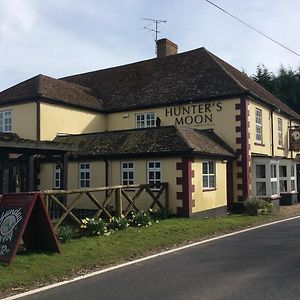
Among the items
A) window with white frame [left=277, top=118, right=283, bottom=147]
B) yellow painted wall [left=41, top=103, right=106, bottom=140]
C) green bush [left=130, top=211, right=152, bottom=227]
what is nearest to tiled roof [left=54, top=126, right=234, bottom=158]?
yellow painted wall [left=41, top=103, right=106, bottom=140]

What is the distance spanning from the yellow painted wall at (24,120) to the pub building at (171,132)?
53mm

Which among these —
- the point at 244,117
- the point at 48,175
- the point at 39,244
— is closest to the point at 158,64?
the point at 244,117

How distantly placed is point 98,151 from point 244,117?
7296 millimetres

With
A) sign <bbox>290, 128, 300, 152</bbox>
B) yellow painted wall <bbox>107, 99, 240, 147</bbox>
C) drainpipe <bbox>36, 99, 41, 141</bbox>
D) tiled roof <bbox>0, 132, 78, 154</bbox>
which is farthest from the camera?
sign <bbox>290, 128, 300, 152</bbox>

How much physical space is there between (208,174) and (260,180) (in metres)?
5.01

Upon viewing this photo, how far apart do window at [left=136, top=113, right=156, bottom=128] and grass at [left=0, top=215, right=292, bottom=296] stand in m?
9.56

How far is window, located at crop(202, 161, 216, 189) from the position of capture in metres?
19.3

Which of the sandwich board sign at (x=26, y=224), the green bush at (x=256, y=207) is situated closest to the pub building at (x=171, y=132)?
the green bush at (x=256, y=207)

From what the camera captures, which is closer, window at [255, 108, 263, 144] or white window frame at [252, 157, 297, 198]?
white window frame at [252, 157, 297, 198]

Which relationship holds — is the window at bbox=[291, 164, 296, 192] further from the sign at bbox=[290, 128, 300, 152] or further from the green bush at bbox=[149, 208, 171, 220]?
the green bush at bbox=[149, 208, 171, 220]

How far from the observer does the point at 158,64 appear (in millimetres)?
28859

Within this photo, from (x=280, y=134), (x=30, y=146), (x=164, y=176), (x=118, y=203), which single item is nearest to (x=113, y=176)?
(x=164, y=176)

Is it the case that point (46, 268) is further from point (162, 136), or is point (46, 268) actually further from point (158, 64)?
point (158, 64)

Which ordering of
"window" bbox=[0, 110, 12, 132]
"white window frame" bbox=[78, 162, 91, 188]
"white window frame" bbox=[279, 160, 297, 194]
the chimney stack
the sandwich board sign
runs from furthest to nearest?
the chimney stack
"white window frame" bbox=[279, 160, 297, 194]
"window" bbox=[0, 110, 12, 132]
"white window frame" bbox=[78, 162, 91, 188]
the sandwich board sign
